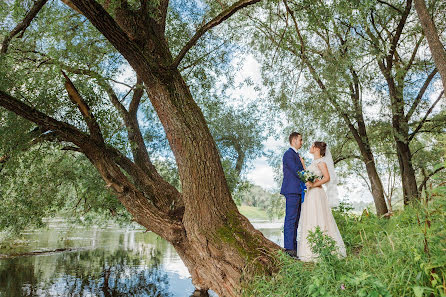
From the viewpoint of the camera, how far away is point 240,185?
13.0m

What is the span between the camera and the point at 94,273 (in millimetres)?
11805

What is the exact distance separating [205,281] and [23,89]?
18.4ft

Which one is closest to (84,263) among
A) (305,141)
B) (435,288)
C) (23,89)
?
(23,89)

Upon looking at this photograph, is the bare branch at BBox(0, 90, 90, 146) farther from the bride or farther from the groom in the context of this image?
the bride

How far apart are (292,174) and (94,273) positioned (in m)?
9.26

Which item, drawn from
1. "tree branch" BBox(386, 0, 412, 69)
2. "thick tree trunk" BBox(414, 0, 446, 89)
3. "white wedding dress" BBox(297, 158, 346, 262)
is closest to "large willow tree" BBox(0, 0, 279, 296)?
"white wedding dress" BBox(297, 158, 346, 262)

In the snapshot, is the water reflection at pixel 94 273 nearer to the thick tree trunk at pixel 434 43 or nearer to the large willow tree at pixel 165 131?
the large willow tree at pixel 165 131

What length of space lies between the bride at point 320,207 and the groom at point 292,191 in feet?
0.67

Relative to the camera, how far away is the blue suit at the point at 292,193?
522cm

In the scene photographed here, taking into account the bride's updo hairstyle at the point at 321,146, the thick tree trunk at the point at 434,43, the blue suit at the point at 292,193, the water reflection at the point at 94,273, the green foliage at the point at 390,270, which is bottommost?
the water reflection at the point at 94,273

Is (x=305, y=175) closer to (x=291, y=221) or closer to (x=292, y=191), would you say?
(x=292, y=191)

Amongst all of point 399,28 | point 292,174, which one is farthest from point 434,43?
point 399,28

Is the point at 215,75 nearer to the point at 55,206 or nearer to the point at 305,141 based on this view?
the point at 305,141

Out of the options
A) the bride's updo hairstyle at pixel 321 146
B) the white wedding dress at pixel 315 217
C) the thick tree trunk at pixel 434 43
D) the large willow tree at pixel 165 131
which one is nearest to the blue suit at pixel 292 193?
the white wedding dress at pixel 315 217
